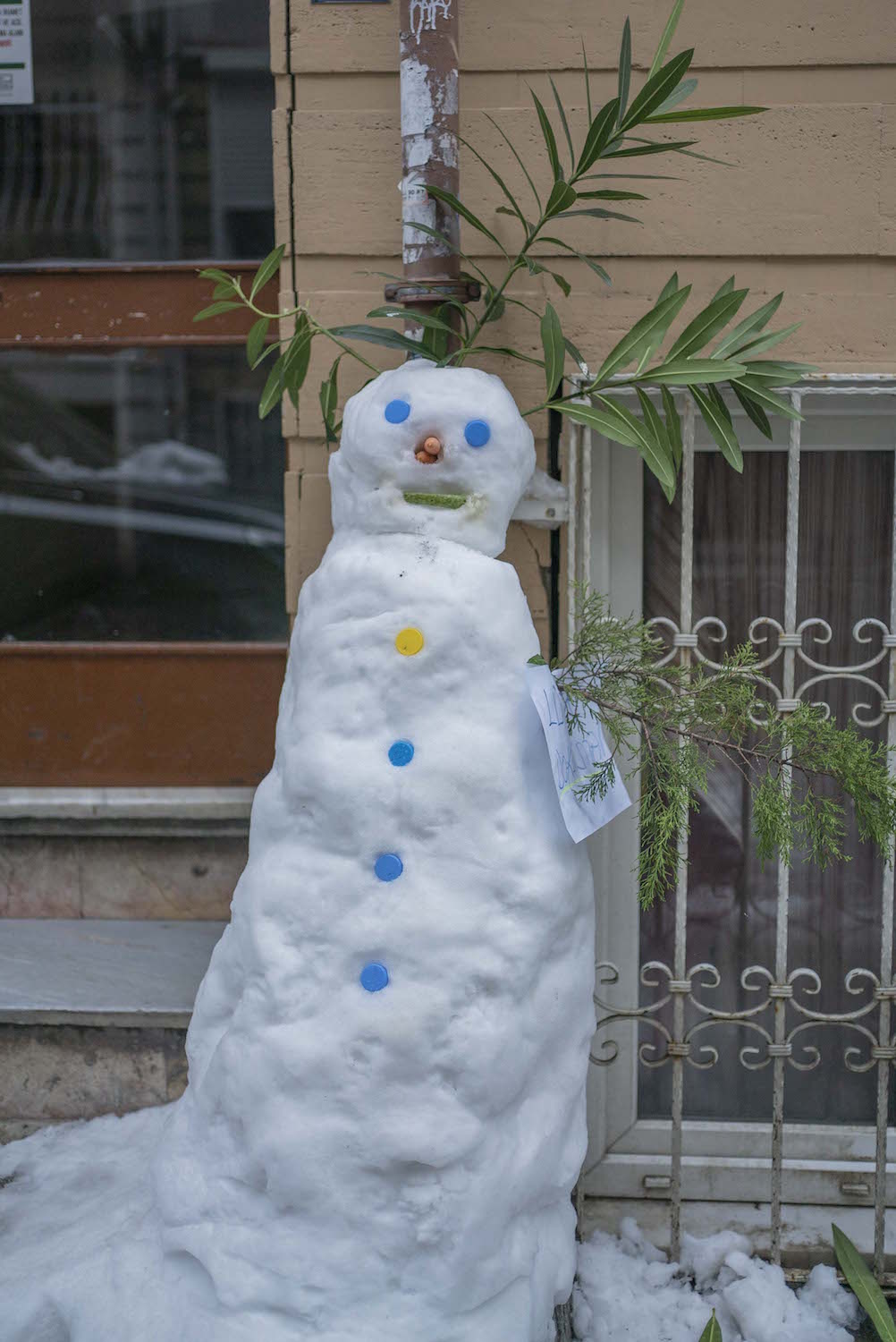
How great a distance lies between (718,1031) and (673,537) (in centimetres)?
112

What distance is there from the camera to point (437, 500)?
1795 mm

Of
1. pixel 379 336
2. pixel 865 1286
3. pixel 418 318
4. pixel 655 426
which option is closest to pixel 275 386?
pixel 379 336

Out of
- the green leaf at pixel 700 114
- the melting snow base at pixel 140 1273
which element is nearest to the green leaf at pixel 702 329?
the green leaf at pixel 700 114

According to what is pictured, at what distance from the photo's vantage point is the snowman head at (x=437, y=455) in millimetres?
1783

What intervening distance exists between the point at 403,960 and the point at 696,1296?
43.5 inches

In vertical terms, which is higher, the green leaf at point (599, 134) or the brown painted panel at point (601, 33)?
the brown painted panel at point (601, 33)

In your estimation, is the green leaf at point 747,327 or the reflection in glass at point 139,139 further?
the reflection in glass at point 139,139

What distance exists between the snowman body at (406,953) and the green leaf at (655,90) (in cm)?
47

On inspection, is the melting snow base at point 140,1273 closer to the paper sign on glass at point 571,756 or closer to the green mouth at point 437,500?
the paper sign on glass at point 571,756

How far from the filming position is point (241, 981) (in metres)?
1.83

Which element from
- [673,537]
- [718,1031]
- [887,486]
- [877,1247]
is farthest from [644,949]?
[887,486]

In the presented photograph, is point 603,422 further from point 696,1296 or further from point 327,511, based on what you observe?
point 696,1296

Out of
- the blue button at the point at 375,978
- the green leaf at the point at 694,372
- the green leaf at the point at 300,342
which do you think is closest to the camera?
the blue button at the point at 375,978

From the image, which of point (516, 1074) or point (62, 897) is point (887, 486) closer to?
point (516, 1074)
